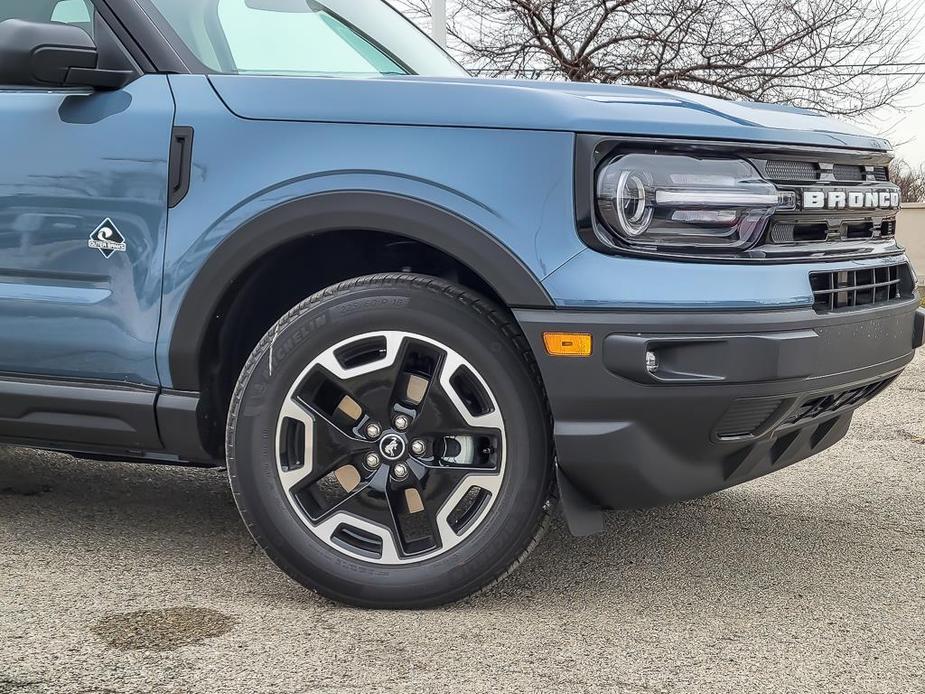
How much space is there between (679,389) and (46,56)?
73.1 inches

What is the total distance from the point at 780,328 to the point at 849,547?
4.07 ft


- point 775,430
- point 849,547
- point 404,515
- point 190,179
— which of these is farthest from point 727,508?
point 190,179

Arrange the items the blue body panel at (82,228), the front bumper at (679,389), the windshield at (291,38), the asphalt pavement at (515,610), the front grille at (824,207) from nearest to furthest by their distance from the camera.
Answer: the asphalt pavement at (515,610)
the front bumper at (679,389)
the front grille at (824,207)
the blue body panel at (82,228)
the windshield at (291,38)

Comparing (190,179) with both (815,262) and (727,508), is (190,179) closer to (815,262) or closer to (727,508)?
(815,262)

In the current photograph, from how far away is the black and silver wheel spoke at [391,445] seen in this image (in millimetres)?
2824

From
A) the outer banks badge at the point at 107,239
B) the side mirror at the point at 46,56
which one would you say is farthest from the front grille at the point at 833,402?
the side mirror at the point at 46,56

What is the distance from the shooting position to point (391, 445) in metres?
2.87

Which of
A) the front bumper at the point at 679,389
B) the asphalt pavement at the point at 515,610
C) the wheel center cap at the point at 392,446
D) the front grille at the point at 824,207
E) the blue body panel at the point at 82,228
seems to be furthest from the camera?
the blue body panel at the point at 82,228

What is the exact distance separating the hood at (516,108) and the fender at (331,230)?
0.22 meters

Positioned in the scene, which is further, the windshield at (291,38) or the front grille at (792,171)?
the windshield at (291,38)

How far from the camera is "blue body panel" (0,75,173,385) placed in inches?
118

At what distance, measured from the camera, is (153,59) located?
122 inches

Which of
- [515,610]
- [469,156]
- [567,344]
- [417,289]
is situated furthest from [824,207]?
[515,610]

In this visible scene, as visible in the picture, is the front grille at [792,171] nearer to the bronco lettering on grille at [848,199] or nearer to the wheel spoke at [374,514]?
the bronco lettering on grille at [848,199]
